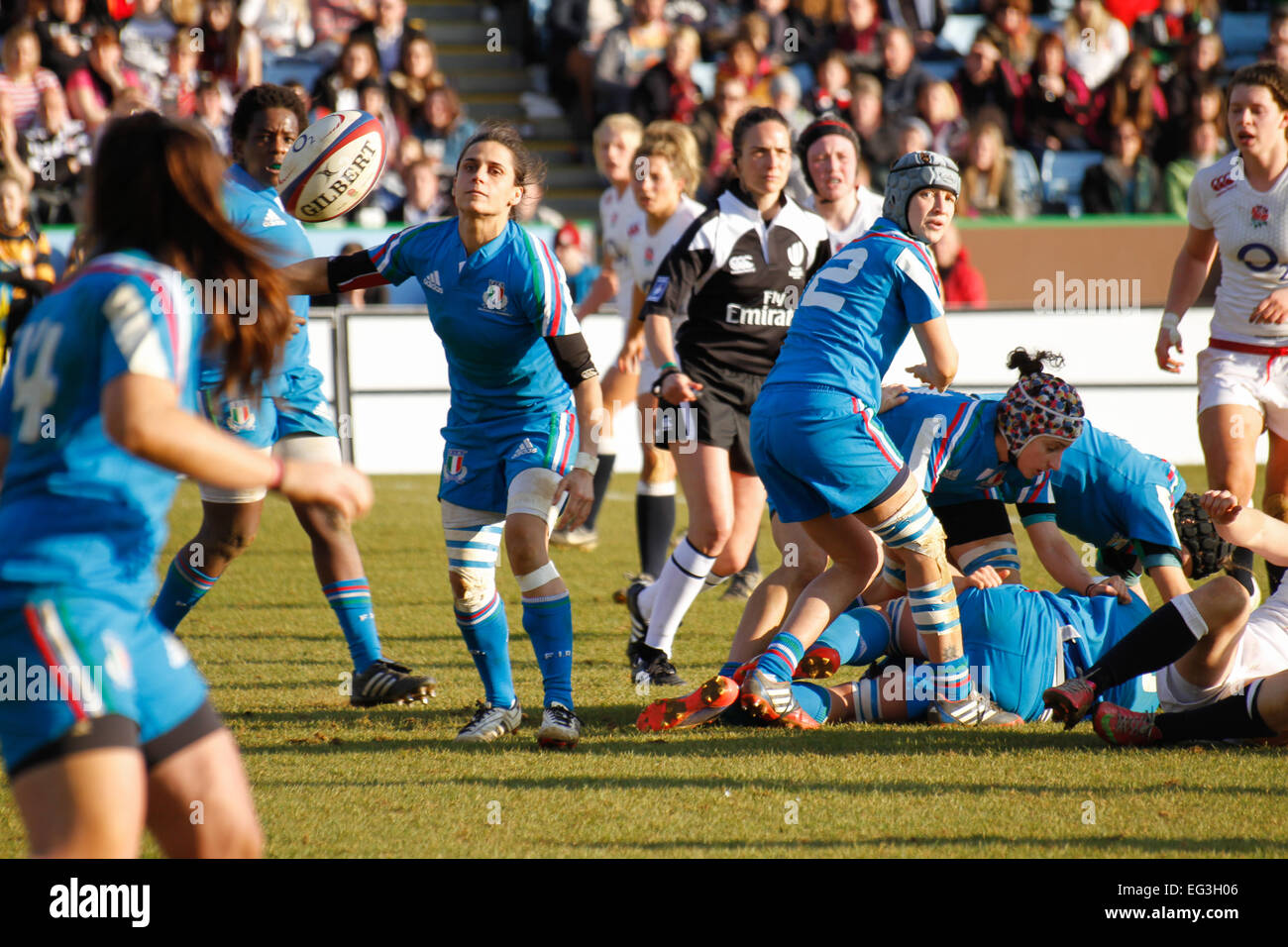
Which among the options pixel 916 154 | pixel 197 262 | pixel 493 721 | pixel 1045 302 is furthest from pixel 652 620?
pixel 1045 302

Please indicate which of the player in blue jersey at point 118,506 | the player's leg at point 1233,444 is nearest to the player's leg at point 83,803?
the player in blue jersey at point 118,506

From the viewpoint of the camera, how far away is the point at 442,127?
14945 millimetres

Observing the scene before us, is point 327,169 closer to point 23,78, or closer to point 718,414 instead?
point 718,414

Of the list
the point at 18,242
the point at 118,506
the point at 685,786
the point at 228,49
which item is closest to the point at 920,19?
the point at 228,49

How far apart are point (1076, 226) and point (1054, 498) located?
9033 millimetres

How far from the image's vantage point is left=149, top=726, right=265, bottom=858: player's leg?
249 centimetres

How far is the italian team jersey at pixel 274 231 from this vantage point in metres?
5.29

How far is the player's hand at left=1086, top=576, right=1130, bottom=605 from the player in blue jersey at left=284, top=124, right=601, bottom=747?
1914 millimetres

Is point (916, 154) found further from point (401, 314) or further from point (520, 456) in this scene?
point (401, 314)

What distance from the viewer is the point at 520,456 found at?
15.6 feet

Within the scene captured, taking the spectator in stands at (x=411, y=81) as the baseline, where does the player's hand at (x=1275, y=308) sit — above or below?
below

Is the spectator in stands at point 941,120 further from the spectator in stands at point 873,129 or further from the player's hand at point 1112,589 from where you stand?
the player's hand at point 1112,589

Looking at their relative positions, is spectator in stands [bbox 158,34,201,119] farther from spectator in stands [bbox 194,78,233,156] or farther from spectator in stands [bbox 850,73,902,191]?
spectator in stands [bbox 850,73,902,191]

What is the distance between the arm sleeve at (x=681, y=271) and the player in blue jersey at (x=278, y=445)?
4.60ft
